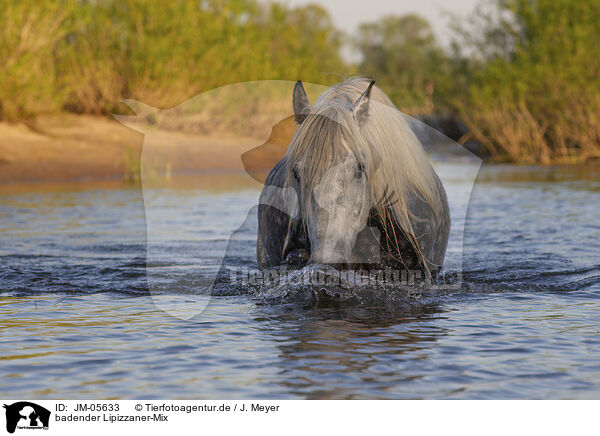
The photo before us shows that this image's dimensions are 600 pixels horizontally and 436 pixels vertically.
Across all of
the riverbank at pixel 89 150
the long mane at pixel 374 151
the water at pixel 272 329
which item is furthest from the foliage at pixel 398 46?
the long mane at pixel 374 151

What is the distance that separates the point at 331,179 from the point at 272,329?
100 centimetres

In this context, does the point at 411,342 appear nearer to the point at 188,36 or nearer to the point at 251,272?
the point at 251,272

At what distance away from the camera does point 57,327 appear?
16.2 feet

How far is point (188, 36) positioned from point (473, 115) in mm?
8527

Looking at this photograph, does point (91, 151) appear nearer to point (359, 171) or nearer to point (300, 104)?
point (300, 104)

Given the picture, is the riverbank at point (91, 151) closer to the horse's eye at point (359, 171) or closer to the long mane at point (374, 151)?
the long mane at point (374, 151)

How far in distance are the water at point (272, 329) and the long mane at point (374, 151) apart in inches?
28.1

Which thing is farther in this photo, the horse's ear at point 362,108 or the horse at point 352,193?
the horse's ear at point 362,108

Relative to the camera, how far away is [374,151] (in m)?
4.70

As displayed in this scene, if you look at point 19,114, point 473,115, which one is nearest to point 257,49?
point 473,115

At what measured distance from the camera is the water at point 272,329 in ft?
12.3

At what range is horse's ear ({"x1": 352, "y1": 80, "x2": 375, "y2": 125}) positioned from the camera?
4605 millimetres

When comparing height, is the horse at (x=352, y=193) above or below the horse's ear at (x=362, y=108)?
below
